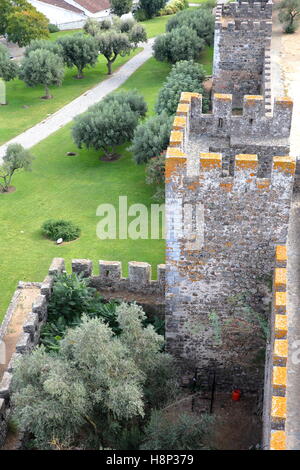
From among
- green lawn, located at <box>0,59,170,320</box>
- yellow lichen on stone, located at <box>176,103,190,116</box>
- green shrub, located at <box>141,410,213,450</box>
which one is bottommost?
green lawn, located at <box>0,59,170,320</box>

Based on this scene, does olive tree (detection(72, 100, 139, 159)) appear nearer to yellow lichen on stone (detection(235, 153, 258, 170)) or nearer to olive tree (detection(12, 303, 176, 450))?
olive tree (detection(12, 303, 176, 450))

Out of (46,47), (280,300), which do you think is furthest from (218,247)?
(46,47)

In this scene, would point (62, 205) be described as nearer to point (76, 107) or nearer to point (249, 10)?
point (249, 10)

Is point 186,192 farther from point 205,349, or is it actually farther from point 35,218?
point 35,218

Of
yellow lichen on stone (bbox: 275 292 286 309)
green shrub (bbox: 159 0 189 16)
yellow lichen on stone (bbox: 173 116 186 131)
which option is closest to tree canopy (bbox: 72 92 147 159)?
yellow lichen on stone (bbox: 173 116 186 131)

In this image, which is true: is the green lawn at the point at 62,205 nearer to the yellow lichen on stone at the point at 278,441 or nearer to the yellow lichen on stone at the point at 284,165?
the yellow lichen on stone at the point at 284,165

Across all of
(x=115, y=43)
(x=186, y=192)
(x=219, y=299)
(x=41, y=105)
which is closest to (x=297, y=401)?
(x=219, y=299)
